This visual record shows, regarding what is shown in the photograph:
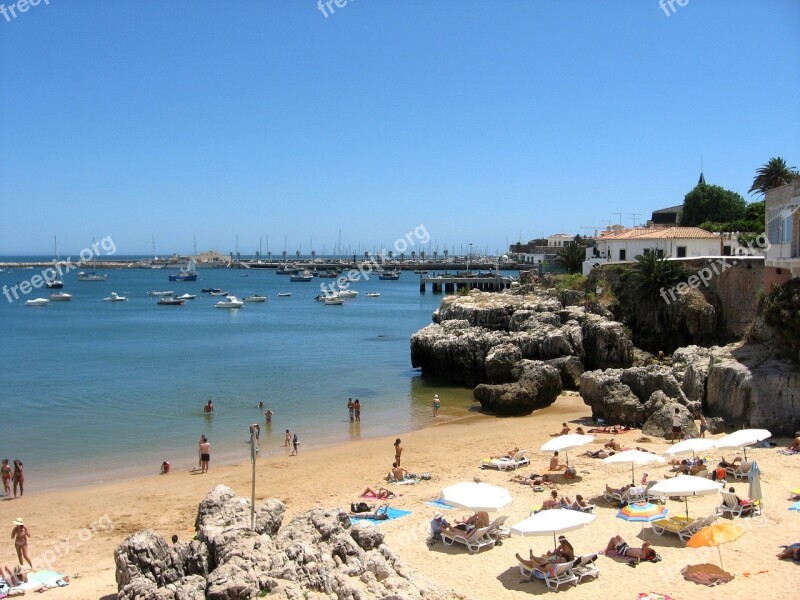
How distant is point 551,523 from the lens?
13367mm

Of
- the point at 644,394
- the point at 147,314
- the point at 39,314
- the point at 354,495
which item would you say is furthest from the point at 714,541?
the point at 39,314

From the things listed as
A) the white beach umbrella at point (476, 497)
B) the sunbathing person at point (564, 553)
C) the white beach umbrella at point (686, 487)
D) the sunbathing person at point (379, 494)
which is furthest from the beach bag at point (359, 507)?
the white beach umbrella at point (686, 487)

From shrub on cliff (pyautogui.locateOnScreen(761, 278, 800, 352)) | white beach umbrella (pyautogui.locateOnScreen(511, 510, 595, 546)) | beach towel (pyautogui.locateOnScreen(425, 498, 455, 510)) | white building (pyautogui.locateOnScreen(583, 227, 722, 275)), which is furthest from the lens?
white building (pyautogui.locateOnScreen(583, 227, 722, 275))

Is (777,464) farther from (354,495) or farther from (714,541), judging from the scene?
(354,495)

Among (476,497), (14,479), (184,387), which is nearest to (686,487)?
(476,497)

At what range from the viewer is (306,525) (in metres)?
12.0

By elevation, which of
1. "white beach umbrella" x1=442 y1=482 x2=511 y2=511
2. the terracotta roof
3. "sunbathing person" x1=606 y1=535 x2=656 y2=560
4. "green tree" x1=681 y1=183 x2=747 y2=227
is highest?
"green tree" x1=681 y1=183 x2=747 y2=227

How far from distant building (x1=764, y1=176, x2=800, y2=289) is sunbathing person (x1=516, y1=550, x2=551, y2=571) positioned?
18021 mm

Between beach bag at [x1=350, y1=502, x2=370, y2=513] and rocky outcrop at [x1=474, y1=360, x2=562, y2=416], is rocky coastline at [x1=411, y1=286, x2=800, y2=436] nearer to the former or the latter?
rocky outcrop at [x1=474, y1=360, x2=562, y2=416]

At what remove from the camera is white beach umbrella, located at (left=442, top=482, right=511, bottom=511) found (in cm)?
1471

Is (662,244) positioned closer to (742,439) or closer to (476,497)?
(742,439)

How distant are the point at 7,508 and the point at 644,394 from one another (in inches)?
874


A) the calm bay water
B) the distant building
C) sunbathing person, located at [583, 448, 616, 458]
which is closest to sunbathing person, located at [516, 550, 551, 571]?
sunbathing person, located at [583, 448, 616, 458]

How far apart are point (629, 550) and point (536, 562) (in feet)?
6.57
